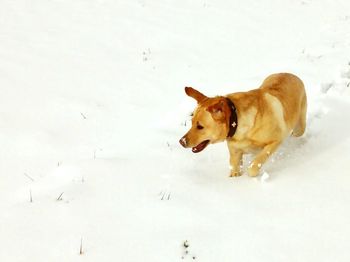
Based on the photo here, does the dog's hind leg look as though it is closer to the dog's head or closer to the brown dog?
the brown dog

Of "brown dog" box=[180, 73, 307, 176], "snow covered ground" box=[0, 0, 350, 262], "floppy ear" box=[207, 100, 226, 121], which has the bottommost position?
"snow covered ground" box=[0, 0, 350, 262]

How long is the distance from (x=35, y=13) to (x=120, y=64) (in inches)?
113

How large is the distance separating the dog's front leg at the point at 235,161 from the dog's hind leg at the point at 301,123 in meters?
1.04

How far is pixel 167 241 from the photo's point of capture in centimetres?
373

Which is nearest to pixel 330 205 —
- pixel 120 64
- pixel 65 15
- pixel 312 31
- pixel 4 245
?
pixel 4 245

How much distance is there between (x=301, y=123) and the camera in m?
5.50

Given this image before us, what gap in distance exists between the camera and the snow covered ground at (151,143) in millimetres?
3762

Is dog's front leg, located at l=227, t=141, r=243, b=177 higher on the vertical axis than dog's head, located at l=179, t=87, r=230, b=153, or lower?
lower

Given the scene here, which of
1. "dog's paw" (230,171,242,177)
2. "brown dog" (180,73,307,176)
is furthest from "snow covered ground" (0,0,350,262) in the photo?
"brown dog" (180,73,307,176)

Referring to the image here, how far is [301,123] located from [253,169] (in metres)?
1.10

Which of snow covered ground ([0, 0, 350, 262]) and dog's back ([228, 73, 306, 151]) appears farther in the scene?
dog's back ([228, 73, 306, 151])

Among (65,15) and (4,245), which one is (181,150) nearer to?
(4,245)

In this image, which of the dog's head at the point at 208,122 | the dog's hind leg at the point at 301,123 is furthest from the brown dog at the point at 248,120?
the dog's hind leg at the point at 301,123

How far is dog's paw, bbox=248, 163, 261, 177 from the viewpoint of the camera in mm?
4797
